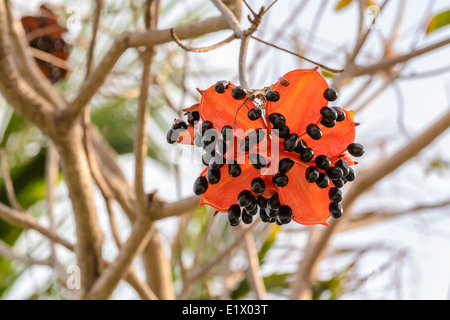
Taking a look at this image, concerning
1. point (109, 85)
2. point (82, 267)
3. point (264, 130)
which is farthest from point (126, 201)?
point (264, 130)

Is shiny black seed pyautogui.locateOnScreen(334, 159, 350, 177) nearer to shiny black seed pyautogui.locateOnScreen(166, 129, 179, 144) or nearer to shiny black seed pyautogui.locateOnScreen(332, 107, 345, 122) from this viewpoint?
shiny black seed pyautogui.locateOnScreen(332, 107, 345, 122)

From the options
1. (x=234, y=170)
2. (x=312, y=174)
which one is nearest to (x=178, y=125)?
(x=234, y=170)

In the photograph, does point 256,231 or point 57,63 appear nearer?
point 57,63

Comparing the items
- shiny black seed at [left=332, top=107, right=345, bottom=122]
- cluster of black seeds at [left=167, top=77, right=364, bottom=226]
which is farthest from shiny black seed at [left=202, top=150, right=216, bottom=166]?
shiny black seed at [left=332, top=107, right=345, bottom=122]

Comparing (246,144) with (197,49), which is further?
(197,49)

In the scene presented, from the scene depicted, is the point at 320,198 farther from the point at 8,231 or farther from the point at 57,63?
the point at 8,231

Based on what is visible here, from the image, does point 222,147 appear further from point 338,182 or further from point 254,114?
point 338,182
